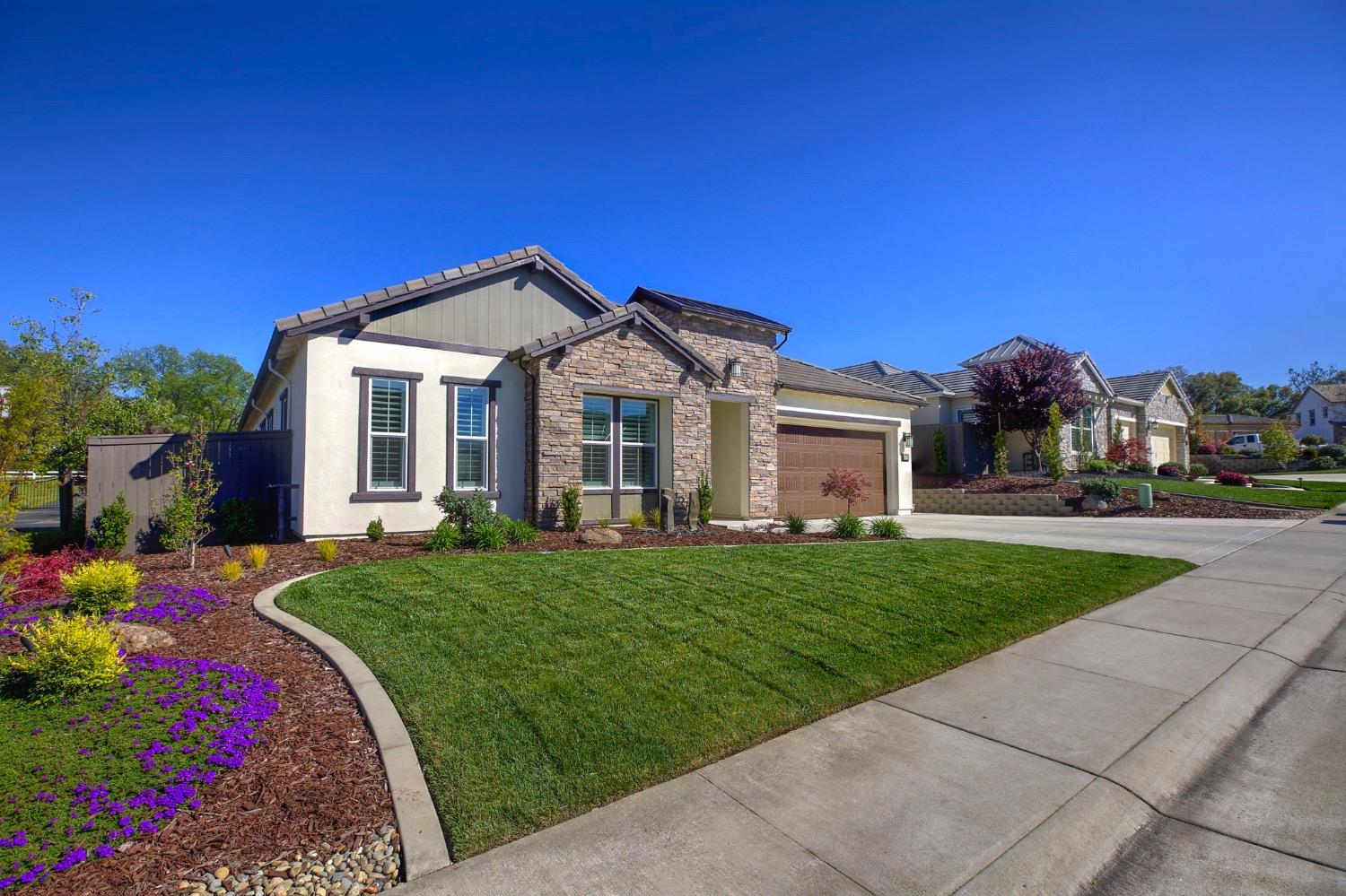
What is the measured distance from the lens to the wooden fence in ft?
33.2

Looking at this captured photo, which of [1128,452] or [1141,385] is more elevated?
[1141,385]

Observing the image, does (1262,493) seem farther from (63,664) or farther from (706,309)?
(63,664)

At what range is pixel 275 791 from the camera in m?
3.24

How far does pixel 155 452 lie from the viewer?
10.5 meters

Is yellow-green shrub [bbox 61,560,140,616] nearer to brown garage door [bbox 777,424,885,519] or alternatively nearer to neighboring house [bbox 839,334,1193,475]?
brown garage door [bbox 777,424,885,519]

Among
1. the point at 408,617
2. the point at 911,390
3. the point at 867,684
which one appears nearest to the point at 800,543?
the point at 867,684

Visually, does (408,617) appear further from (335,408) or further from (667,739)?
(335,408)

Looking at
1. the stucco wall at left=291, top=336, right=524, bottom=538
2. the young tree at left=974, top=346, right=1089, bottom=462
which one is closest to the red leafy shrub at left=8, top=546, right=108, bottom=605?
the stucco wall at left=291, top=336, right=524, bottom=538

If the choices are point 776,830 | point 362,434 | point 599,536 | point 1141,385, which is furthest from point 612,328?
point 1141,385

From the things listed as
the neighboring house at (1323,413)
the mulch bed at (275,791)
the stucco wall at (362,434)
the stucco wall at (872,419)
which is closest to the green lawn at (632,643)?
the mulch bed at (275,791)

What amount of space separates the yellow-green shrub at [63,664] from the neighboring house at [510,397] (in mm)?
6891

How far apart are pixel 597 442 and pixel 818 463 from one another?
23.8ft

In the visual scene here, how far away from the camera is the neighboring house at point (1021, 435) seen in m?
24.6

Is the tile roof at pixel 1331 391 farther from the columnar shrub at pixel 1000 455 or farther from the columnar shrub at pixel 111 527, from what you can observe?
the columnar shrub at pixel 111 527
